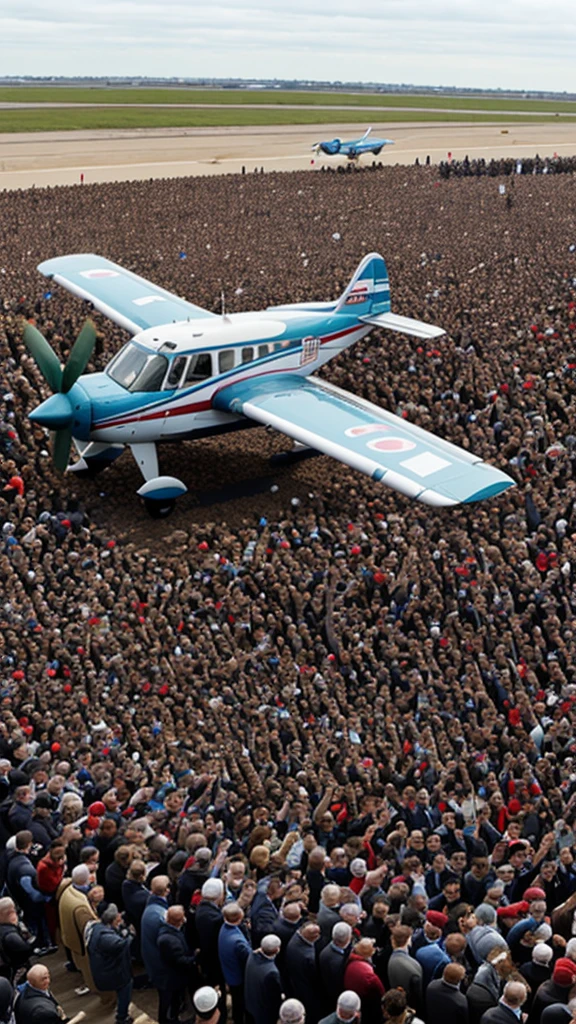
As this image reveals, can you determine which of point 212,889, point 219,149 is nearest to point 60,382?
point 212,889

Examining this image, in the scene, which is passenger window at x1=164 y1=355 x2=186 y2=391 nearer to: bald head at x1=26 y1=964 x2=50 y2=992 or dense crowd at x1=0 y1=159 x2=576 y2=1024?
dense crowd at x1=0 y1=159 x2=576 y2=1024

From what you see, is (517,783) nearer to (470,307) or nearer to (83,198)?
(470,307)

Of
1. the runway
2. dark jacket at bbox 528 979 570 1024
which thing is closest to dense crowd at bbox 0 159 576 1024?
dark jacket at bbox 528 979 570 1024

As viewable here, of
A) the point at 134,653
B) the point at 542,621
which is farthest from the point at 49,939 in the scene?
the point at 542,621

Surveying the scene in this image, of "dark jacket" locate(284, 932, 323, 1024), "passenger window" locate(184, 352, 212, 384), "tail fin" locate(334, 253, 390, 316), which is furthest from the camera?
"tail fin" locate(334, 253, 390, 316)

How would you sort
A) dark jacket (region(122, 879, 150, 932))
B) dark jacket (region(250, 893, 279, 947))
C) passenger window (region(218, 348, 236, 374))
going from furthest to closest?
passenger window (region(218, 348, 236, 374)) → dark jacket (region(122, 879, 150, 932)) → dark jacket (region(250, 893, 279, 947))

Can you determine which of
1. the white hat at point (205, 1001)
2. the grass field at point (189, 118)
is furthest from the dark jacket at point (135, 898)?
the grass field at point (189, 118)
